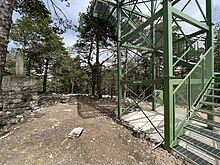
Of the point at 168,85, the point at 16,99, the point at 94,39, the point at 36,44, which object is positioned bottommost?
the point at 16,99

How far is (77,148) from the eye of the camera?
275 cm

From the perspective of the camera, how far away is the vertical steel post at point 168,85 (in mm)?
2641

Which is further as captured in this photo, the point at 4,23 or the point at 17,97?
the point at 17,97

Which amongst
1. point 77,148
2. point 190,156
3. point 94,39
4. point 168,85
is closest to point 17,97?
point 77,148

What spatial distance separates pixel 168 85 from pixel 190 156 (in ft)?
4.38

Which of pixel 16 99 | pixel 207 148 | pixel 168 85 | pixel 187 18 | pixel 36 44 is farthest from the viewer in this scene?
pixel 36 44

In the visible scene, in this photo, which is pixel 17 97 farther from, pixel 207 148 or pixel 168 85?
pixel 207 148

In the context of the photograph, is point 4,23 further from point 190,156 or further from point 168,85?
point 190,156

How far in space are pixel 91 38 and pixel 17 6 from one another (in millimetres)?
5382

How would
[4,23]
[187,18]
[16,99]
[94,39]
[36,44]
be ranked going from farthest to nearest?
[36,44] < [94,39] < [16,99] < [187,18] < [4,23]

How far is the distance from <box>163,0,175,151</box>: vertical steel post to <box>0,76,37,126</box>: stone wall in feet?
14.7

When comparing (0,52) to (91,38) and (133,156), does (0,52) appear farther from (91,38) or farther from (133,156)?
(91,38)

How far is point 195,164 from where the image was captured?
2.13 metres

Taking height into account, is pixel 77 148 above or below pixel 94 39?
below
